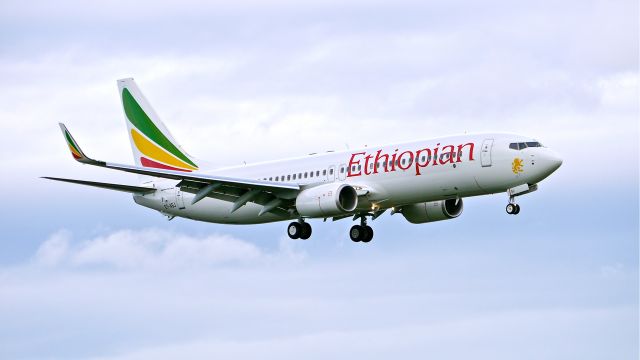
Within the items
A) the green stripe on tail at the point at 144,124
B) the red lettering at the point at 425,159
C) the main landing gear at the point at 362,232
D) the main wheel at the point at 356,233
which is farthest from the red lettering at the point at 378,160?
the green stripe on tail at the point at 144,124

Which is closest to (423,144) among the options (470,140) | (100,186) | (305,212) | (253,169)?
(470,140)

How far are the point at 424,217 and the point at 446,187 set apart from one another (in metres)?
7.43

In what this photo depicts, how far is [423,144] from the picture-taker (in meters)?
56.2

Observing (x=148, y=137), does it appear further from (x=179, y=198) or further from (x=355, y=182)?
(x=355, y=182)

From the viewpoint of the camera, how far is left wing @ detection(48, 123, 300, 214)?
2227 inches

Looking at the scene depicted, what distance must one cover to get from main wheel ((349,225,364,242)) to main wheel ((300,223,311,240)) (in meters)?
2.33

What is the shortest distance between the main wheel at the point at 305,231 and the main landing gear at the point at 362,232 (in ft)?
7.68

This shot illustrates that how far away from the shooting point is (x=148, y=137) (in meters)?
69.0

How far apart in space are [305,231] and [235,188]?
4.00 m

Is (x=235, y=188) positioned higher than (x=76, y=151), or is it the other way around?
(x=235, y=188)

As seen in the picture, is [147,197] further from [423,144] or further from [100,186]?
[423,144]

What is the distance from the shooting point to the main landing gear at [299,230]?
60438 mm

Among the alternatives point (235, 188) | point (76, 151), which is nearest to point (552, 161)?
point (235, 188)

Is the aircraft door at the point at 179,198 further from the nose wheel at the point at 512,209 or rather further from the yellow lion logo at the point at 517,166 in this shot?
the yellow lion logo at the point at 517,166
